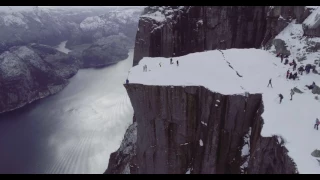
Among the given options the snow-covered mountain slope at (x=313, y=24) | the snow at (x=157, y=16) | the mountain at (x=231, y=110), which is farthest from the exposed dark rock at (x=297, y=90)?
the snow at (x=157, y=16)

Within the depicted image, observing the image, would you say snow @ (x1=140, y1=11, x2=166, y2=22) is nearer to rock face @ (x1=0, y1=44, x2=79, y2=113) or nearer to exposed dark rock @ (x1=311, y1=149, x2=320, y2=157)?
exposed dark rock @ (x1=311, y1=149, x2=320, y2=157)

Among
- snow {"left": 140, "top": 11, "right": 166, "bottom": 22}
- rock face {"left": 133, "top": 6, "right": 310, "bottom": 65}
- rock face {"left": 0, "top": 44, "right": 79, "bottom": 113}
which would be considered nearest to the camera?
rock face {"left": 133, "top": 6, "right": 310, "bottom": 65}

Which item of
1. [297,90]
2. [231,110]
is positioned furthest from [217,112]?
[297,90]

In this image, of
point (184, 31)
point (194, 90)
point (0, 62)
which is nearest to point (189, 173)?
point (194, 90)

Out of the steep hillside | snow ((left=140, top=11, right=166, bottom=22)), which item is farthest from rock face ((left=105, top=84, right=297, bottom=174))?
snow ((left=140, top=11, right=166, bottom=22))

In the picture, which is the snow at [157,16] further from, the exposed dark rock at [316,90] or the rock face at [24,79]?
the rock face at [24,79]

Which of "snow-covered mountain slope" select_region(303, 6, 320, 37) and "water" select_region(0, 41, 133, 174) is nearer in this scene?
"snow-covered mountain slope" select_region(303, 6, 320, 37)
